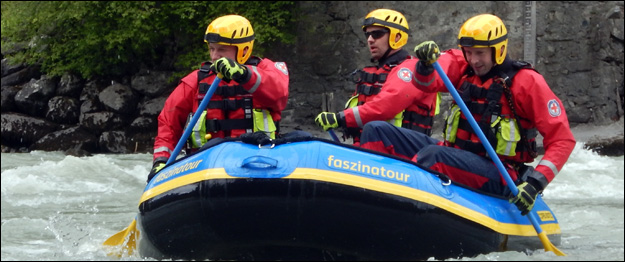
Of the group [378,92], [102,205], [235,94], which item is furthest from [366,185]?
[102,205]

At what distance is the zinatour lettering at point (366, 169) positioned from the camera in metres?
5.03

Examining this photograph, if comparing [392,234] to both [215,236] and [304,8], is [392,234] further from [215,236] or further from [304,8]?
[304,8]

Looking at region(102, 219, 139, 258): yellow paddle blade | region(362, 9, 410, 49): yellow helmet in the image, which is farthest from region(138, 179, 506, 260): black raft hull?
region(362, 9, 410, 49): yellow helmet

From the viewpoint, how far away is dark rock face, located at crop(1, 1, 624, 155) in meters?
14.1

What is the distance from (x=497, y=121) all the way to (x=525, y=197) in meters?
0.46

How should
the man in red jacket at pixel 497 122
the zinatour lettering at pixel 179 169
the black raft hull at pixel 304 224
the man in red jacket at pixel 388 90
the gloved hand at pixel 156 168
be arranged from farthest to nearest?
the man in red jacket at pixel 388 90 < the gloved hand at pixel 156 168 < the man in red jacket at pixel 497 122 < the zinatour lettering at pixel 179 169 < the black raft hull at pixel 304 224

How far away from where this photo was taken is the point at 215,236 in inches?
201

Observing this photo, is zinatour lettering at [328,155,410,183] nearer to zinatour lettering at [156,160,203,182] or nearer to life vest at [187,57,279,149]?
zinatour lettering at [156,160,203,182]

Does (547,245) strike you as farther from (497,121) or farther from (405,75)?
(405,75)

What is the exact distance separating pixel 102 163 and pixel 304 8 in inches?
182

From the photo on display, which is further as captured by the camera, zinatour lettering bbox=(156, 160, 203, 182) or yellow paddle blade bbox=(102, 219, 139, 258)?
yellow paddle blade bbox=(102, 219, 139, 258)

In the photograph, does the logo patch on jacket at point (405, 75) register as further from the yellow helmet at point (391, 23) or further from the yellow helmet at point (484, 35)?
the yellow helmet at point (484, 35)

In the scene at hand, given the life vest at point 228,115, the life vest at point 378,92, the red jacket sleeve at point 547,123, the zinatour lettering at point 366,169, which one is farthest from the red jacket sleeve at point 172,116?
the red jacket sleeve at point 547,123

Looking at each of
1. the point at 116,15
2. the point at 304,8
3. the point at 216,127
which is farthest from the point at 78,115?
the point at 216,127
